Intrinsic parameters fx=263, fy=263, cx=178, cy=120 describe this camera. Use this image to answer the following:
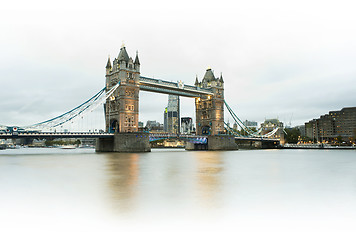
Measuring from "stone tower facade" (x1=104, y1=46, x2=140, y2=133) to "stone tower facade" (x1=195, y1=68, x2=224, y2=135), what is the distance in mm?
27027

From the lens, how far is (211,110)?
252ft

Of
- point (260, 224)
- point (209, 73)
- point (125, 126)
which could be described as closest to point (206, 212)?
point (260, 224)

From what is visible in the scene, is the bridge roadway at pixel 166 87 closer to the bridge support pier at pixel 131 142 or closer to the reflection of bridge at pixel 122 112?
the reflection of bridge at pixel 122 112

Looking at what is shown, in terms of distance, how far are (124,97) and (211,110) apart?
30.5 meters

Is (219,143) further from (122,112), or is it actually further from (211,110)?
(122,112)

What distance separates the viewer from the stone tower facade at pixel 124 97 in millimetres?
54656

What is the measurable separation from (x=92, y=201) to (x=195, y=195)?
3986 millimetres

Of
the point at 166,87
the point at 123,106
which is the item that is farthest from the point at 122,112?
the point at 166,87

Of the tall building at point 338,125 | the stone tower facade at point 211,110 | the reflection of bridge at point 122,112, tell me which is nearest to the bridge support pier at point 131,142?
the reflection of bridge at point 122,112

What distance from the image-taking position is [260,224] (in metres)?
7.08

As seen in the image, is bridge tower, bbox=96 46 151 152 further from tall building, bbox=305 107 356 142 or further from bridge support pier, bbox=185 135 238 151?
tall building, bbox=305 107 356 142

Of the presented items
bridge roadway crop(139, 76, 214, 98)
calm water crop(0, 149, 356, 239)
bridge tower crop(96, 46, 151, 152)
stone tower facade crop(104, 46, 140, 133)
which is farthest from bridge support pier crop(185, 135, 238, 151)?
calm water crop(0, 149, 356, 239)

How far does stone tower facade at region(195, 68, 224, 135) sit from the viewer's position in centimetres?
7606

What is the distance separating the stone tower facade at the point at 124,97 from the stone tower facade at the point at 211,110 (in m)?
27.0
